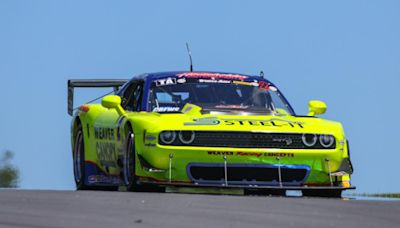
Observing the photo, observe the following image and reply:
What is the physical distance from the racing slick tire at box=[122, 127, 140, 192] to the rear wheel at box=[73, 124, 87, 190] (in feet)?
6.39

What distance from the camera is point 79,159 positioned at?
14391 millimetres

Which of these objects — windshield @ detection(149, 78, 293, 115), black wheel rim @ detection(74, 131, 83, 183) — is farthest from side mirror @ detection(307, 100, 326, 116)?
black wheel rim @ detection(74, 131, 83, 183)

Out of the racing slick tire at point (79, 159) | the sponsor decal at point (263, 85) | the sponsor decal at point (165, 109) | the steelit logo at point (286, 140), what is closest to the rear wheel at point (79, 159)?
the racing slick tire at point (79, 159)

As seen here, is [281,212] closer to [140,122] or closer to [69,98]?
[140,122]

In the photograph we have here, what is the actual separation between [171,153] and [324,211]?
3.79m

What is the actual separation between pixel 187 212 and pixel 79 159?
23.5ft

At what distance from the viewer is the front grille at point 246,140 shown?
→ 37.3ft

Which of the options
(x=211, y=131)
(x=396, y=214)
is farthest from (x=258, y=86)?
(x=396, y=214)

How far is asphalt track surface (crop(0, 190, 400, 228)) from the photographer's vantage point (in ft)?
22.1

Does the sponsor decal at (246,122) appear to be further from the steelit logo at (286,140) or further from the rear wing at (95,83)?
the rear wing at (95,83)

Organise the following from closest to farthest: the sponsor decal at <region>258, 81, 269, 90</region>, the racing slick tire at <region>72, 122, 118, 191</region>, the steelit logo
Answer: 1. the steelit logo
2. the sponsor decal at <region>258, 81, 269, 90</region>
3. the racing slick tire at <region>72, 122, 118, 191</region>

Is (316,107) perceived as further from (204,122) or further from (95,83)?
(95,83)

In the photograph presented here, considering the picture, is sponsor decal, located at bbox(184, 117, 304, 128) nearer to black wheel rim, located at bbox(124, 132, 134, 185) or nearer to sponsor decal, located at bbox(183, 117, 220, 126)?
sponsor decal, located at bbox(183, 117, 220, 126)

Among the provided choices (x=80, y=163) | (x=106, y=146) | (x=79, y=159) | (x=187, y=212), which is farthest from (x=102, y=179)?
(x=187, y=212)
